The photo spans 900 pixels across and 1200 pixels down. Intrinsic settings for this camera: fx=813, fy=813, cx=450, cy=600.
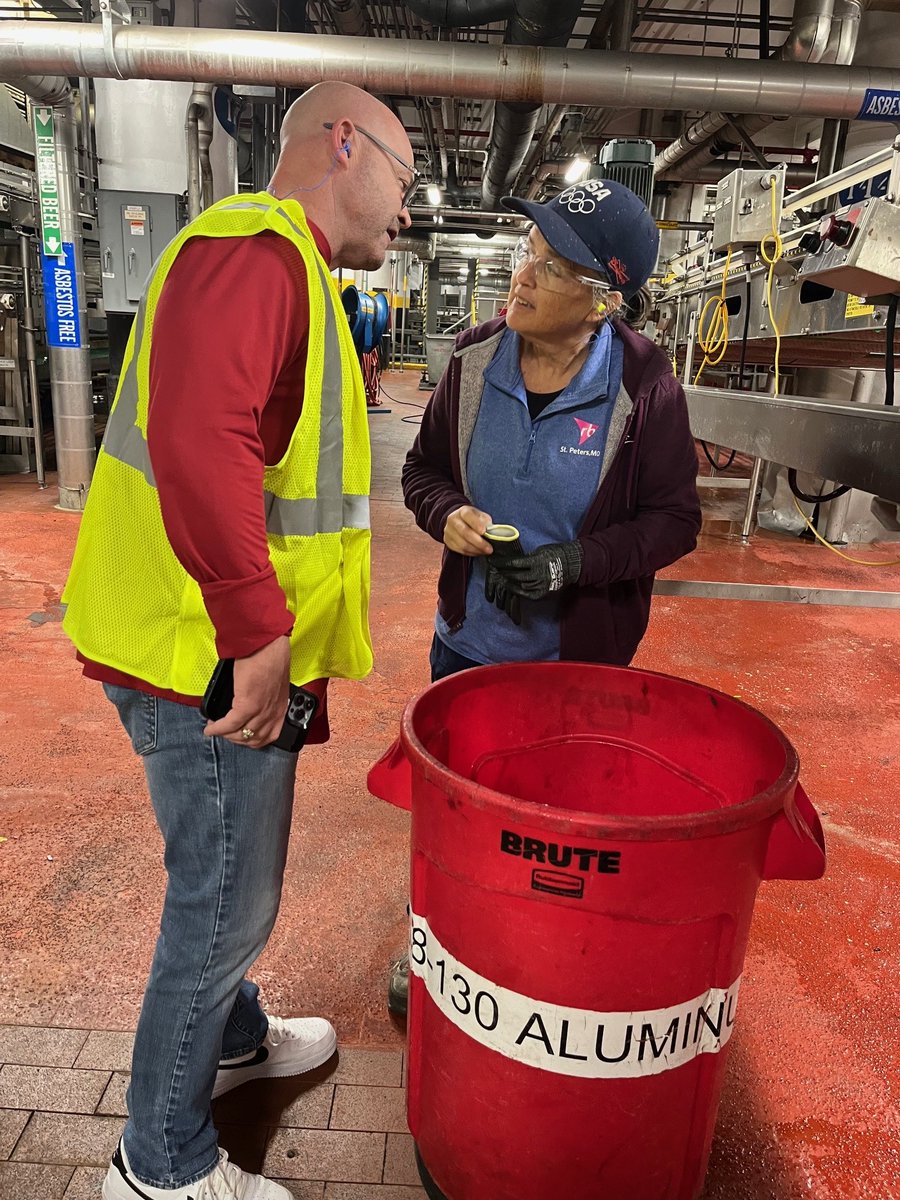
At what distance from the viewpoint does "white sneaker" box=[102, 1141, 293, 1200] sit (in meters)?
1.08

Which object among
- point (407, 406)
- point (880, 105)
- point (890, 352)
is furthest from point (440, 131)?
point (890, 352)

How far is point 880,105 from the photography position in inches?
168

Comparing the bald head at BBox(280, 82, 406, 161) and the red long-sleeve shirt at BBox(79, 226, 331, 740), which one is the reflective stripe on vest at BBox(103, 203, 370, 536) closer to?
the red long-sleeve shirt at BBox(79, 226, 331, 740)

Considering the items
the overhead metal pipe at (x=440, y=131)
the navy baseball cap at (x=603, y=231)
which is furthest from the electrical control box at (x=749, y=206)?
the overhead metal pipe at (x=440, y=131)

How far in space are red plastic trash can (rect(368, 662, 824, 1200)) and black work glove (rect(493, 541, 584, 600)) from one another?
29cm

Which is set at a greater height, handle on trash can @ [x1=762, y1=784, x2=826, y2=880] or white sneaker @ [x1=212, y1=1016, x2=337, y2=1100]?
handle on trash can @ [x1=762, y1=784, x2=826, y2=880]

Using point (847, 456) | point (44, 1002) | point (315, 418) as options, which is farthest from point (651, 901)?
point (44, 1002)

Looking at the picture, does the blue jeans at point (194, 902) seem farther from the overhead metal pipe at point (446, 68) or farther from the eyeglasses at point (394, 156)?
the overhead metal pipe at point (446, 68)

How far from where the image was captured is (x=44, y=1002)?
157cm

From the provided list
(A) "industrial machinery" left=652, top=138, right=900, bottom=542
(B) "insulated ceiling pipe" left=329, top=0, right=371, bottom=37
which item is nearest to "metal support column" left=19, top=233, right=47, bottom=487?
(B) "insulated ceiling pipe" left=329, top=0, right=371, bottom=37

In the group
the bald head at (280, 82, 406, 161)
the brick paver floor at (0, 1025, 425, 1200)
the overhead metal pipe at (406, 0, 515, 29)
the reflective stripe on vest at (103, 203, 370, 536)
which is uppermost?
the overhead metal pipe at (406, 0, 515, 29)

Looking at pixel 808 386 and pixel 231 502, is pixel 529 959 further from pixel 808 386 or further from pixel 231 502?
pixel 808 386

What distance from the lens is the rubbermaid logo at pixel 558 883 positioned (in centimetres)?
83

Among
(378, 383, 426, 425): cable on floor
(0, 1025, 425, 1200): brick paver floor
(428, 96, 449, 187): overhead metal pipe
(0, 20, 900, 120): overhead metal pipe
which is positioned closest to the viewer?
(0, 1025, 425, 1200): brick paver floor
